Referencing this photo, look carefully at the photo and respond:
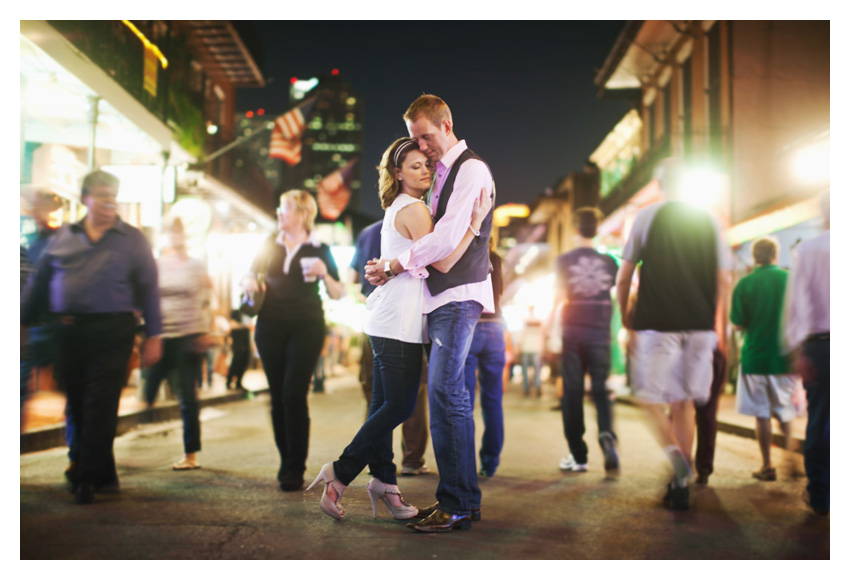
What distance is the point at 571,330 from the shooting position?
5.52 metres

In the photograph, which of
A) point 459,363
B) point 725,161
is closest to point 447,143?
point 459,363

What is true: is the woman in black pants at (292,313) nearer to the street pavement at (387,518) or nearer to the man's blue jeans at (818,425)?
the street pavement at (387,518)

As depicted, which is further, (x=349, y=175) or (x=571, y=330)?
(x=349, y=175)

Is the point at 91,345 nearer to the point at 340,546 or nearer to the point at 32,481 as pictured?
the point at 32,481

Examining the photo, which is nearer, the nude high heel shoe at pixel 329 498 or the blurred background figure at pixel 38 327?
the nude high heel shoe at pixel 329 498

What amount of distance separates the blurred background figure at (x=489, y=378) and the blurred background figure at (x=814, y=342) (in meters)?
1.77

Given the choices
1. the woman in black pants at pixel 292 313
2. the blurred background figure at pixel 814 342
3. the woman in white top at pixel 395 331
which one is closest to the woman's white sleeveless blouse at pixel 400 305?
the woman in white top at pixel 395 331

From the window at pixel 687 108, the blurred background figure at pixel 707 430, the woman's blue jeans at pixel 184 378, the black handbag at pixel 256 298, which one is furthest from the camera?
the window at pixel 687 108

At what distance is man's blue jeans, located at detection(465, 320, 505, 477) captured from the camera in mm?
4992

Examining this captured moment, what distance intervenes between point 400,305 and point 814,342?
2392mm

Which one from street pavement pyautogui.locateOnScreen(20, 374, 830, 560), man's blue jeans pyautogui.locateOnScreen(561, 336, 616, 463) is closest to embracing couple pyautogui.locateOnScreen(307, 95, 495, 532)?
street pavement pyautogui.locateOnScreen(20, 374, 830, 560)

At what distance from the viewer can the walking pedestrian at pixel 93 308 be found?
3.90m

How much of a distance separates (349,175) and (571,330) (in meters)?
7.74
